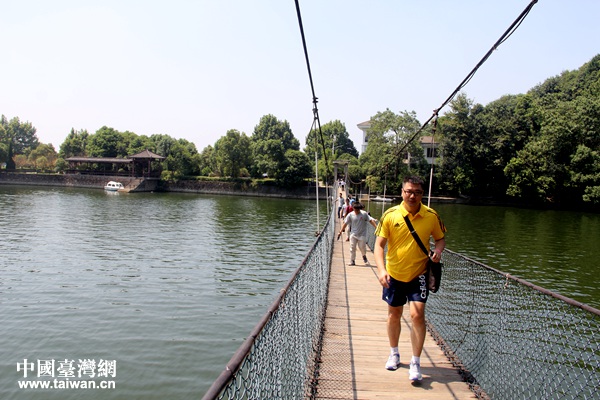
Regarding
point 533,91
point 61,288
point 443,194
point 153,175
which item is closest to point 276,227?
point 61,288

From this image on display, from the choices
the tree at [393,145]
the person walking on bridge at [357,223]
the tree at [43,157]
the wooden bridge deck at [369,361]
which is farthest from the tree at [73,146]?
the wooden bridge deck at [369,361]

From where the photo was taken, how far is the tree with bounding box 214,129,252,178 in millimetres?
53031

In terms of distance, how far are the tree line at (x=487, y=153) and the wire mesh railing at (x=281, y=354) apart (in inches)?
1089

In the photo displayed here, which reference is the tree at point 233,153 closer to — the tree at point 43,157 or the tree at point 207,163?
the tree at point 207,163

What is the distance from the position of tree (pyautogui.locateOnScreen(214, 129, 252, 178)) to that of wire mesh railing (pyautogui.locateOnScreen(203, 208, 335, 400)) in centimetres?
4941

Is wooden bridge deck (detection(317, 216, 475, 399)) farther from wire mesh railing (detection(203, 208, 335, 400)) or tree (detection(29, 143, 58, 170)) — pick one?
tree (detection(29, 143, 58, 170))

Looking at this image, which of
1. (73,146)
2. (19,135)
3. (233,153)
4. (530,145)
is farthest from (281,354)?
(19,135)

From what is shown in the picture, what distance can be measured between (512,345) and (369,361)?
518 cm

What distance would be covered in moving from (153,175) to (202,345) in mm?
52664

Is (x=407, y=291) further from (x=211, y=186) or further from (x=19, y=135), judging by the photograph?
(x=19, y=135)

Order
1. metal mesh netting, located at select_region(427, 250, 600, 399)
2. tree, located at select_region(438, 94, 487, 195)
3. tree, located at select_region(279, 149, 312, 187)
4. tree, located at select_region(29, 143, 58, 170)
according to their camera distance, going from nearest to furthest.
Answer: metal mesh netting, located at select_region(427, 250, 600, 399), tree, located at select_region(438, 94, 487, 195), tree, located at select_region(279, 149, 312, 187), tree, located at select_region(29, 143, 58, 170)

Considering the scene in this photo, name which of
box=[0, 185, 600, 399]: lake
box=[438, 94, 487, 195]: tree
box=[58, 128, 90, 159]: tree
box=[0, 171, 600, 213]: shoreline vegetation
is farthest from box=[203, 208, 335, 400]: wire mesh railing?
box=[58, 128, 90, 159]: tree

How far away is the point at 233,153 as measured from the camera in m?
53.2

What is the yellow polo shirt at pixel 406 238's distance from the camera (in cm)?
318
